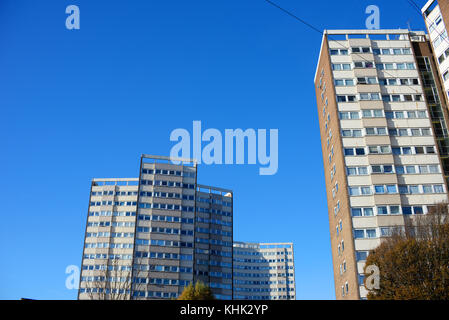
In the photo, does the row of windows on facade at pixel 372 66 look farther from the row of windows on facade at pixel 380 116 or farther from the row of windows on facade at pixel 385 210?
the row of windows on facade at pixel 385 210

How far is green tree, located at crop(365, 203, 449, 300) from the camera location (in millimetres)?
38906

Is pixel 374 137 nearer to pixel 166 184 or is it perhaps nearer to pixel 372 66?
pixel 372 66

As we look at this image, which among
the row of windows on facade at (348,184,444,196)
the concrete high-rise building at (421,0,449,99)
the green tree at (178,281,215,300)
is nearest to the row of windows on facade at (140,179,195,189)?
the green tree at (178,281,215,300)

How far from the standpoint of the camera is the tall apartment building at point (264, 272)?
568 ft

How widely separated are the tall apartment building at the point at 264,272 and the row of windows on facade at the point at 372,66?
124m

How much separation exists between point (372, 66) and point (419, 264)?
3715cm

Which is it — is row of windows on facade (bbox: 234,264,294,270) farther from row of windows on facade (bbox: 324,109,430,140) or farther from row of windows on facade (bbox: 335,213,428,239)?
row of windows on facade (bbox: 335,213,428,239)

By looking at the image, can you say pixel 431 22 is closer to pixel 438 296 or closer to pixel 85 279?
pixel 438 296

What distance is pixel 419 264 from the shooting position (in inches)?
1586

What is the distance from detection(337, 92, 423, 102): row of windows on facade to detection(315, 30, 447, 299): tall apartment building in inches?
6.2

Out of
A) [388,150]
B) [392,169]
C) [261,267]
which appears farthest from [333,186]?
[261,267]
